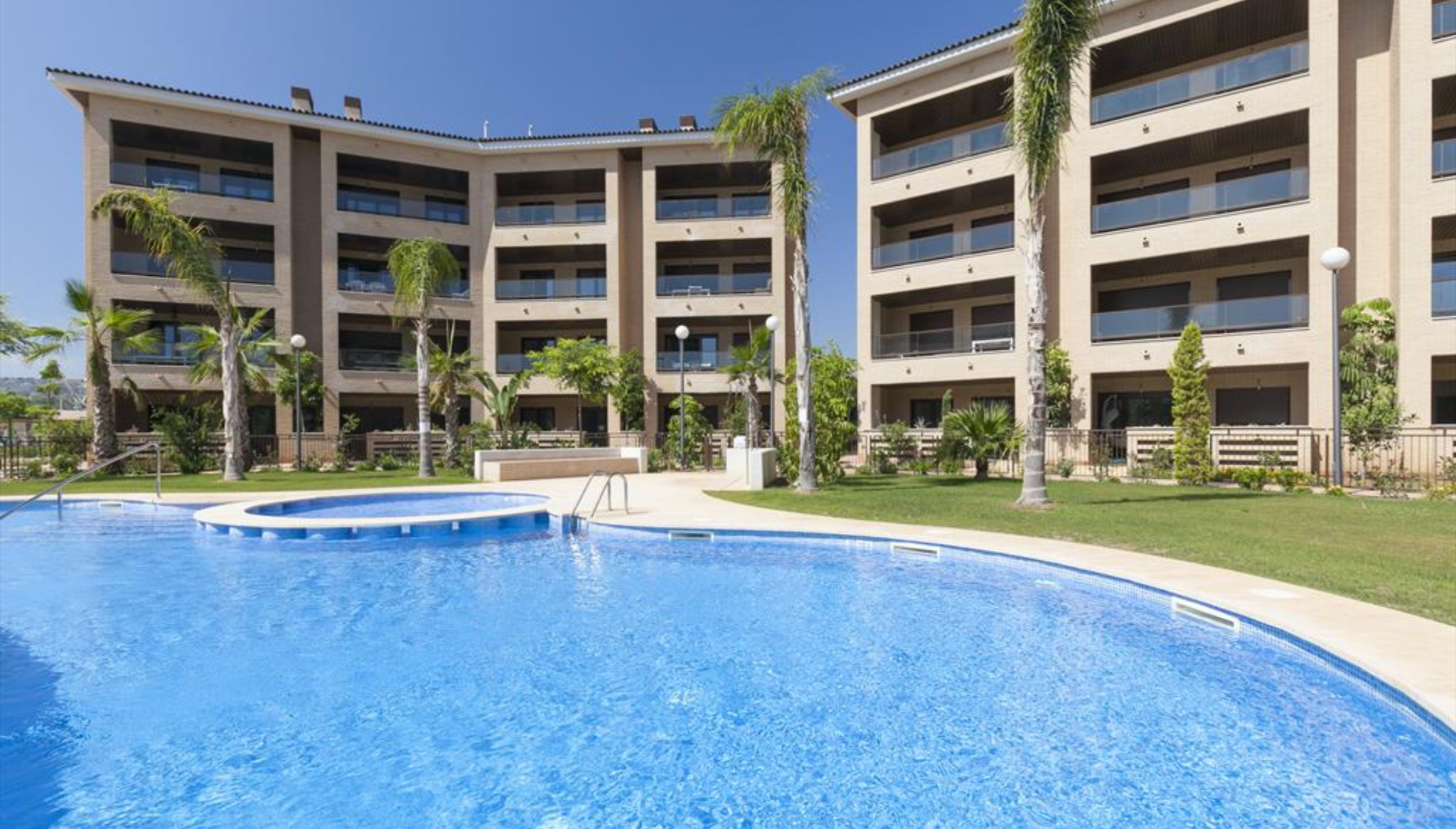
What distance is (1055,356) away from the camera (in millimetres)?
22875

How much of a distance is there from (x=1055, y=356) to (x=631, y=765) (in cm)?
2260

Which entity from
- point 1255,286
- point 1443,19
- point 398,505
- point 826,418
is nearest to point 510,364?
point 398,505

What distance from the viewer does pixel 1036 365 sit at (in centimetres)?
1379

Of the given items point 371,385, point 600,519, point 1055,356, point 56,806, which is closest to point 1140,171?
point 1055,356

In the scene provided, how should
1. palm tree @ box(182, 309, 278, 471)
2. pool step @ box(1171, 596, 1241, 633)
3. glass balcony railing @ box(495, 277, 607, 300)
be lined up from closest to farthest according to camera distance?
pool step @ box(1171, 596, 1241, 633) < palm tree @ box(182, 309, 278, 471) < glass balcony railing @ box(495, 277, 607, 300)

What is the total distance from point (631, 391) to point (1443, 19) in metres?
28.7

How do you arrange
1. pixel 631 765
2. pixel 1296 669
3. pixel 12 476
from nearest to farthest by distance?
pixel 631 765
pixel 1296 669
pixel 12 476

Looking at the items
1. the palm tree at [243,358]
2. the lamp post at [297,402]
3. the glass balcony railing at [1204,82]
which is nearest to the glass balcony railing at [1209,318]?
the glass balcony railing at [1204,82]

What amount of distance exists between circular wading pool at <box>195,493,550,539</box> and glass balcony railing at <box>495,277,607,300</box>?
17.3 meters

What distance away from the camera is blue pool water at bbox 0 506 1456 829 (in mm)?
3768

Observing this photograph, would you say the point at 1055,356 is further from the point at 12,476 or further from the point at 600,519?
the point at 12,476

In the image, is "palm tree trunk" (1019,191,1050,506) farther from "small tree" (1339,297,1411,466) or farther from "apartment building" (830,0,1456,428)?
"small tree" (1339,297,1411,466)

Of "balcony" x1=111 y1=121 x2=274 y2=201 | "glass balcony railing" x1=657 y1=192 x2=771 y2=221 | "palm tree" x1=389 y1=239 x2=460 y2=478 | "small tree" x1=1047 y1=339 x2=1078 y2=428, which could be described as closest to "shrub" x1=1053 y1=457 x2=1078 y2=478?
"small tree" x1=1047 y1=339 x2=1078 y2=428

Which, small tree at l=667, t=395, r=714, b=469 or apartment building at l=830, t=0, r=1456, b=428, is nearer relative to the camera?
apartment building at l=830, t=0, r=1456, b=428
